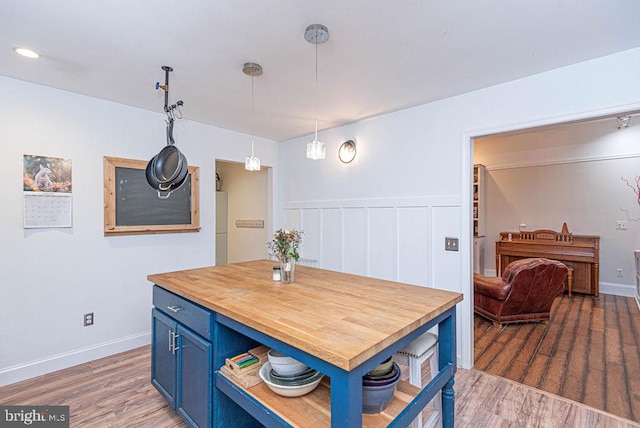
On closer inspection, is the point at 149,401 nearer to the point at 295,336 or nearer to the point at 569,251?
the point at 295,336

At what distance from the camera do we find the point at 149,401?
216 cm

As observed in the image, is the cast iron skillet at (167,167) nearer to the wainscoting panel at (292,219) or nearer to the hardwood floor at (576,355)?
the wainscoting panel at (292,219)

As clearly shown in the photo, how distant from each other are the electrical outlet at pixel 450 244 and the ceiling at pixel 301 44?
4.34 ft

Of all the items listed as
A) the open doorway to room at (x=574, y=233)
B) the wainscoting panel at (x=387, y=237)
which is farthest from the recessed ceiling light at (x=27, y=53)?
the open doorway to room at (x=574, y=233)

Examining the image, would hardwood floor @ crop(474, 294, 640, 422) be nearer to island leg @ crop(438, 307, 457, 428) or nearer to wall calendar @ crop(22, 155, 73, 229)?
island leg @ crop(438, 307, 457, 428)

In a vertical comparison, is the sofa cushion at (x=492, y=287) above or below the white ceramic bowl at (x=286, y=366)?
below

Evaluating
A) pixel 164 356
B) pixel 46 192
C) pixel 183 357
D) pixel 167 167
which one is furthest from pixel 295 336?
pixel 46 192

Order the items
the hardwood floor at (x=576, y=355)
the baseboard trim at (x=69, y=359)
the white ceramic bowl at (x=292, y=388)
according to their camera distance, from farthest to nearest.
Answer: the baseboard trim at (x=69, y=359) → the hardwood floor at (x=576, y=355) → the white ceramic bowl at (x=292, y=388)

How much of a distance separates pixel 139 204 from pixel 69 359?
149cm

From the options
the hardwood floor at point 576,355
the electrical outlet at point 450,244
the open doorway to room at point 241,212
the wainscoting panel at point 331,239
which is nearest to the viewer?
the hardwood floor at point 576,355

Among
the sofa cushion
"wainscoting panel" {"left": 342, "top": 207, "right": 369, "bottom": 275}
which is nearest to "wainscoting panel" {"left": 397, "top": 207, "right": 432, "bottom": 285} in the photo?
"wainscoting panel" {"left": 342, "top": 207, "right": 369, "bottom": 275}

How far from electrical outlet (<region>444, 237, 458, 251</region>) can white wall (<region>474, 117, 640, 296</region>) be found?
301cm

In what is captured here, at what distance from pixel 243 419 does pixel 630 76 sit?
323 centimetres

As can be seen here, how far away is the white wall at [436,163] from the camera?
214 cm
